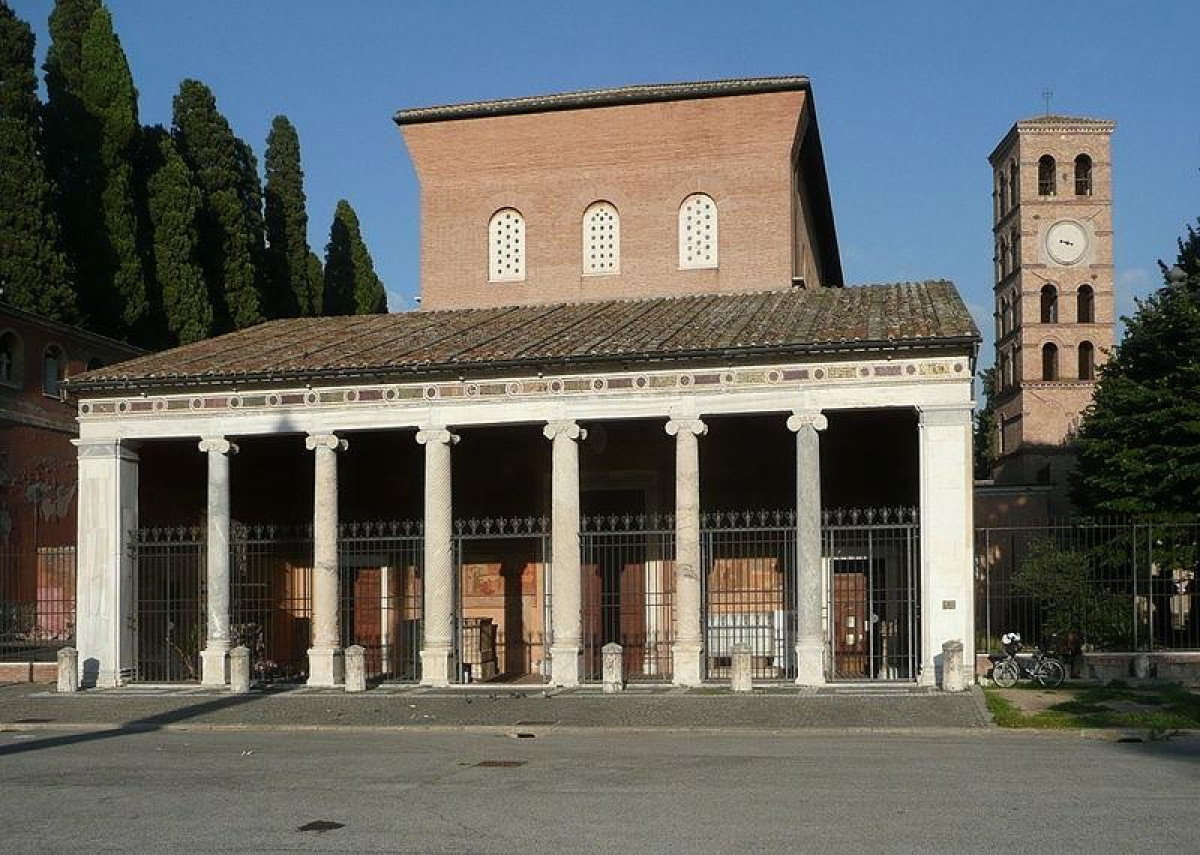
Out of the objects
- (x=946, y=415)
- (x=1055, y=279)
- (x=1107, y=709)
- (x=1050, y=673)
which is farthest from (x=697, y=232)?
(x=1055, y=279)

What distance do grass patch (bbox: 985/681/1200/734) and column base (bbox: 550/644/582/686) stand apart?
5990mm

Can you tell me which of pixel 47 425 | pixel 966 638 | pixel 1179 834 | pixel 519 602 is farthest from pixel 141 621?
pixel 1179 834

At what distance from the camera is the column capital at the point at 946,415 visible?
2052cm

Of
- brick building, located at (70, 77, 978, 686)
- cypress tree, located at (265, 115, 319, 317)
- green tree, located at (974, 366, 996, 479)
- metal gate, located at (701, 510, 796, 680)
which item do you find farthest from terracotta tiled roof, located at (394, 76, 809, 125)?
green tree, located at (974, 366, 996, 479)

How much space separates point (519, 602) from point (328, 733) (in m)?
9.75

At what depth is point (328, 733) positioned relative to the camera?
56.6 ft

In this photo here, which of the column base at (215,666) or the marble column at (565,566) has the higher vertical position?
the marble column at (565,566)

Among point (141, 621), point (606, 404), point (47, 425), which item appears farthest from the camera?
point (47, 425)

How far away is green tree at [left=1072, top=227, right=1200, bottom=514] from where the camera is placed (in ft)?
99.6

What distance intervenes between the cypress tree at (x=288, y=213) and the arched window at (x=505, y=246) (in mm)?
18214

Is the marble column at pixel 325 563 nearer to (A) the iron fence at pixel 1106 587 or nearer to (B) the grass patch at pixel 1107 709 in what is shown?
(B) the grass patch at pixel 1107 709

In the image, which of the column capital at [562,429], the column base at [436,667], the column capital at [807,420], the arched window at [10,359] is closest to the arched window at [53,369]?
the arched window at [10,359]

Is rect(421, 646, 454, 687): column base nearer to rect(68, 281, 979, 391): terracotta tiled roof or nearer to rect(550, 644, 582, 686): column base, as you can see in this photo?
rect(550, 644, 582, 686): column base

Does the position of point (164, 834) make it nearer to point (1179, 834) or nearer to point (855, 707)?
point (1179, 834)
